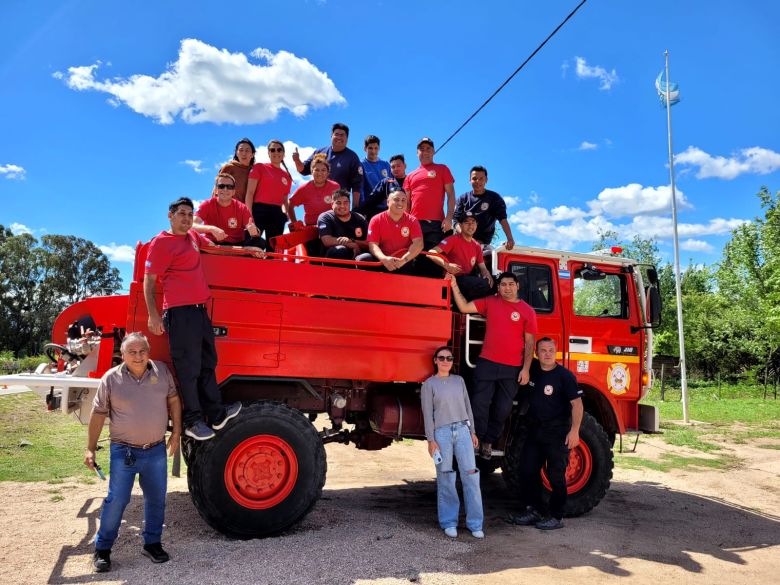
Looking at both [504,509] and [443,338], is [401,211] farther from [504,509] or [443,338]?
[504,509]

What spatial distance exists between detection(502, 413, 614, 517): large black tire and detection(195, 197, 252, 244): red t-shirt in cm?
348

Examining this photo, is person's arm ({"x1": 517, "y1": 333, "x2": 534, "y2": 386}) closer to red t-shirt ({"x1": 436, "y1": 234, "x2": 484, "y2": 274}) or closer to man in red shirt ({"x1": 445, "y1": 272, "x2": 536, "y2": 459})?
man in red shirt ({"x1": 445, "y1": 272, "x2": 536, "y2": 459})

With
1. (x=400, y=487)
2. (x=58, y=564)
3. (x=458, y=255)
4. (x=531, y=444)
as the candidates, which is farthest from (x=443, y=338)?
(x=58, y=564)

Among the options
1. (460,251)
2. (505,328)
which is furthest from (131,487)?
(460,251)

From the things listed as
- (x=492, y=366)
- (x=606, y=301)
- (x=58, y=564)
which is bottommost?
(x=58, y=564)

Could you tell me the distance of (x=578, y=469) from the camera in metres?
6.44

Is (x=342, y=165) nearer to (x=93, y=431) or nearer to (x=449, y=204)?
(x=449, y=204)

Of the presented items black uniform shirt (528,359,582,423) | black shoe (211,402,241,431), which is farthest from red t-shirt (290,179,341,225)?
black uniform shirt (528,359,582,423)

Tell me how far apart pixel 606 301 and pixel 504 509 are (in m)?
2.74

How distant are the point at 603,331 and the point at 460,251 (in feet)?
6.68

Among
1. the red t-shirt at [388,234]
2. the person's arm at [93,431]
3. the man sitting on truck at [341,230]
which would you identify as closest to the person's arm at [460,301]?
the red t-shirt at [388,234]

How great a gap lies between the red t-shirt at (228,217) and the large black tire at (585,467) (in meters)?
3.48

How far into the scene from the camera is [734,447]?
1217cm

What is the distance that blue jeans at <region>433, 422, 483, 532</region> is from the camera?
542cm
